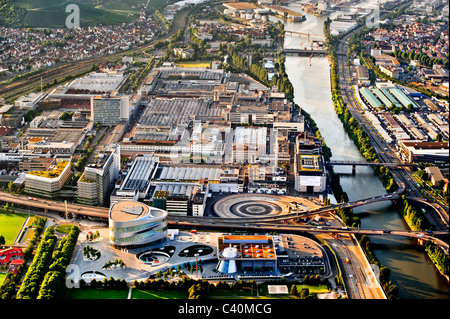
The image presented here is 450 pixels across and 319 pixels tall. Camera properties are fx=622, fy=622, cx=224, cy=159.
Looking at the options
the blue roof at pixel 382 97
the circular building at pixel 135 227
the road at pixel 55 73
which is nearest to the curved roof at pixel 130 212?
the circular building at pixel 135 227

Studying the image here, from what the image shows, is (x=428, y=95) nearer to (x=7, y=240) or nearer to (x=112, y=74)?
(x=112, y=74)

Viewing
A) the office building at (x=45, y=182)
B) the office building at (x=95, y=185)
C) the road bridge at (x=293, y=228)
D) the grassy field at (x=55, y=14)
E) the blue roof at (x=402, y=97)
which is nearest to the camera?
the road bridge at (x=293, y=228)

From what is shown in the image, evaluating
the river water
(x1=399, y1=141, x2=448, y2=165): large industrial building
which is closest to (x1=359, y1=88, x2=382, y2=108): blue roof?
the river water

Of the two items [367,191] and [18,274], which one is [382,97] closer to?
[367,191]

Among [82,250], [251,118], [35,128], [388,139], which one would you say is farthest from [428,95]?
[82,250]

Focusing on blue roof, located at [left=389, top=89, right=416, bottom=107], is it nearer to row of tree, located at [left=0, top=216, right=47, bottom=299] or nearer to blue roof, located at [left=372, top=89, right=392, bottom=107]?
blue roof, located at [left=372, top=89, right=392, bottom=107]

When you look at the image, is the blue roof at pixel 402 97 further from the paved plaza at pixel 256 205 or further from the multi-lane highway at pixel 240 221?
the paved plaza at pixel 256 205
